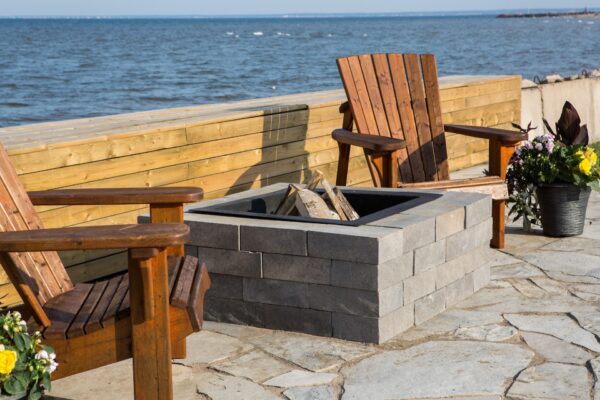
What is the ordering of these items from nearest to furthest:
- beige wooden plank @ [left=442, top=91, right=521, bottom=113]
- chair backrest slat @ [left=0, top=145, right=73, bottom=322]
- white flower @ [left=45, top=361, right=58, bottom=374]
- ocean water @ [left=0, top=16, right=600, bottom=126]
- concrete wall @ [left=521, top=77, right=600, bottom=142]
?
white flower @ [left=45, top=361, right=58, bottom=374]
chair backrest slat @ [left=0, top=145, right=73, bottom=322]
beige wooden plank @ [left=442, top=91, right=521, bottom=113]
concrete wall @ [left=521, top=77, right=600, bottom=142]
ocean water @ [left=0, top=16, right=600, bottom=126]

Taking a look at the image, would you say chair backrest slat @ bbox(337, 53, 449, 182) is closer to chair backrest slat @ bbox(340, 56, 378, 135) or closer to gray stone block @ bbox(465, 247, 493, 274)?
chair backrest slat @ bbox(340, 56, 378, 135)

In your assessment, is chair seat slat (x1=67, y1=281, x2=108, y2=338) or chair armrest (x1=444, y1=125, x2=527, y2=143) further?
chair armrest (x1=444, y1=125, x2=527, y2=143)

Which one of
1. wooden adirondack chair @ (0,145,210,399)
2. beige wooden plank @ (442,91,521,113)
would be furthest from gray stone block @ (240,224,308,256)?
beige wooden plank @ (442,91,521,113)

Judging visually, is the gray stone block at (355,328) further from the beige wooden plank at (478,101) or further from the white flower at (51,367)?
the beige wooden plank at (478,101)

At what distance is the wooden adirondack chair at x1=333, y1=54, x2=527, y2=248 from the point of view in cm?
475

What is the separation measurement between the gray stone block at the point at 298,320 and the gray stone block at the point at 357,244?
228 millimetres

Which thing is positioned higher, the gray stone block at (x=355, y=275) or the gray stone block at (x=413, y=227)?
the gray stone block at (x=413, y=227)

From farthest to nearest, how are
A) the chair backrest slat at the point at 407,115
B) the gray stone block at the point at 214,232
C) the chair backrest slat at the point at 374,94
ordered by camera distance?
1. the chair backrest slat at the point at 407,115
2. the chair backrest slat at the point at 374,94
3. the gray stone block at the point at 214,232

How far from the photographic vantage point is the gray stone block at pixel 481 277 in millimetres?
4129

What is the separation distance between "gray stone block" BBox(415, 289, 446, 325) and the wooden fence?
1.43m

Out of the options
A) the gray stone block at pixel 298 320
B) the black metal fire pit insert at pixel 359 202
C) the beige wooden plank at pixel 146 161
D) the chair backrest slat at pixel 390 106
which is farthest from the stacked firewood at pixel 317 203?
the chair backrest slat at pixel 390 106

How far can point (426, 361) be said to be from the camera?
10.8ft

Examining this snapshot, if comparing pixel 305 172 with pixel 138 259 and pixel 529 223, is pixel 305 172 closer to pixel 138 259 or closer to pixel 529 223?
pixel 529 223

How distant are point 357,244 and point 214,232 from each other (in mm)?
597
